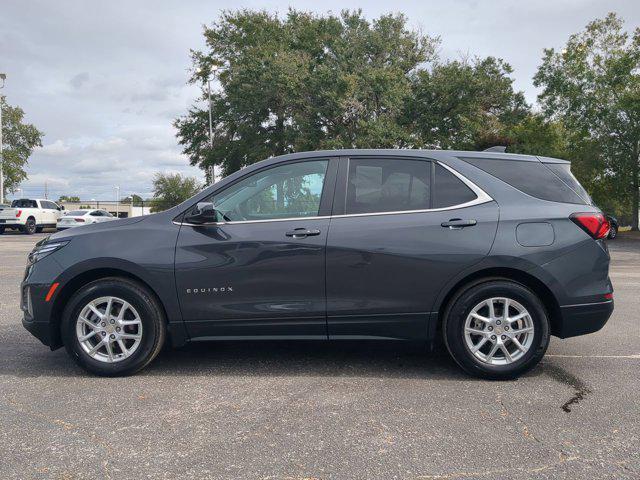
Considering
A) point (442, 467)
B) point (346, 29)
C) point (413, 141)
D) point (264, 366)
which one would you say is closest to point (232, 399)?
point (264, 366)

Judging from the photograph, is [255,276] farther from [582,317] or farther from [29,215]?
[29,215]

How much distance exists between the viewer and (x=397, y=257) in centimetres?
404

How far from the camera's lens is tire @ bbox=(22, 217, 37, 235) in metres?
29.7

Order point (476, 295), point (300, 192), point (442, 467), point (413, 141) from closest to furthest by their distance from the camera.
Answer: point (442, 467) < point (476, 295) < point (300, 192) < point (413, 141)

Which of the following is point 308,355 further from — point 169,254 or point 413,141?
point 413,141

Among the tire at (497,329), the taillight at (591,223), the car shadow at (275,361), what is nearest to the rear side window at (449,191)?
the tire at (497,329)

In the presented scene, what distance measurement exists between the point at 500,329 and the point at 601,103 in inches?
1150

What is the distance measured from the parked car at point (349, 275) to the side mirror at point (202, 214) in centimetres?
1

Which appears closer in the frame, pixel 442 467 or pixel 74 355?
pixel 442 467

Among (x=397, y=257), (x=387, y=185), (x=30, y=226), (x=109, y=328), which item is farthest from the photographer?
(x=30, y=226)

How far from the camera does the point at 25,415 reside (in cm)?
340

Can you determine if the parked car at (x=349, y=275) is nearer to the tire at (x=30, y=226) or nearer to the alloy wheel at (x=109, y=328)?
the alloy wheel at (x=109, y=328)

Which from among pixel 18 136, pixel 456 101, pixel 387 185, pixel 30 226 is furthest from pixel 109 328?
pixel 18 136

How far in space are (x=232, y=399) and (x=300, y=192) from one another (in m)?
1.68
